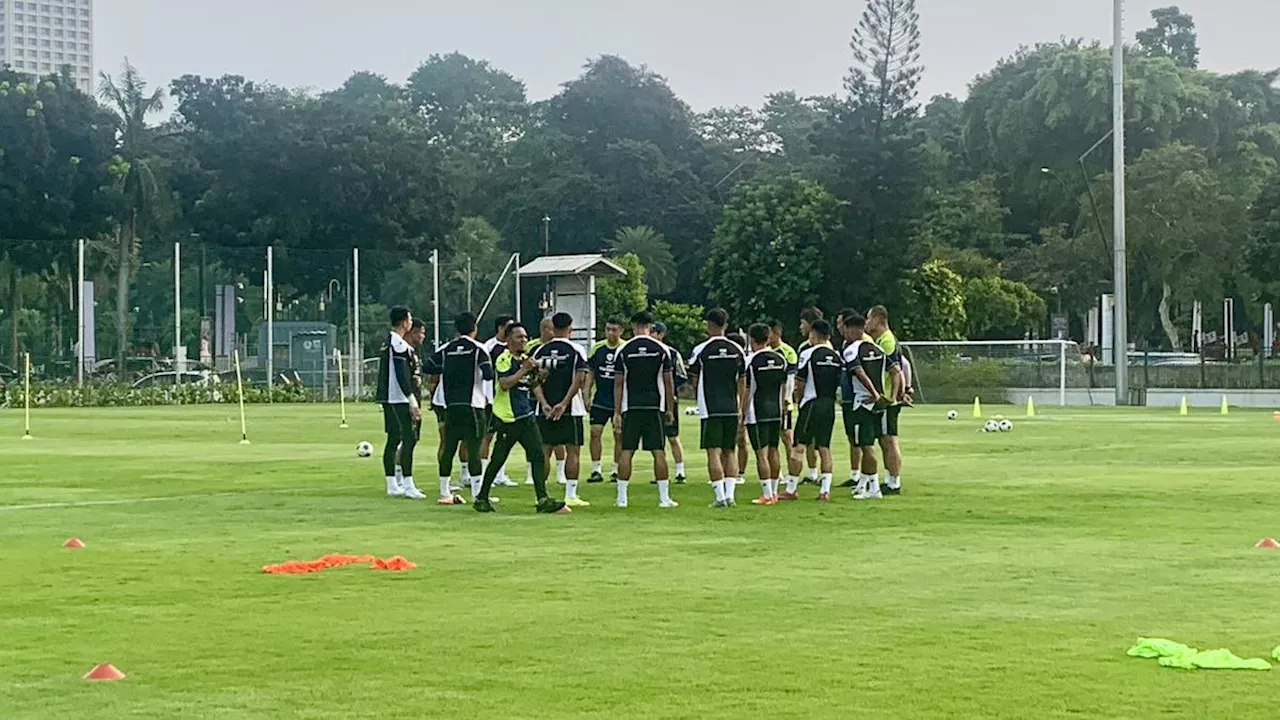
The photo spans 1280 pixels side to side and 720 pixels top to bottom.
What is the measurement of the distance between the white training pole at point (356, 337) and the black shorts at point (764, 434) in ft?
153

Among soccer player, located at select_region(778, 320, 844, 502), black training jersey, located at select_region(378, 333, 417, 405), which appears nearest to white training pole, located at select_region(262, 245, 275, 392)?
black training jersey, located at select_region(378, 333, 417, 405)

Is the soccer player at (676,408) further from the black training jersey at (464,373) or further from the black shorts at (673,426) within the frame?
the black training jersey at (464,373)

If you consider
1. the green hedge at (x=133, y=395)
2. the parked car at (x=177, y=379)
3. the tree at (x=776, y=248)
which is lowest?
the green hedge at (x=133, y=395)

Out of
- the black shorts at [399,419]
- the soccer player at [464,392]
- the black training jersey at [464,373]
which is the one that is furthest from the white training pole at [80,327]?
the black training jersey at [464,373]

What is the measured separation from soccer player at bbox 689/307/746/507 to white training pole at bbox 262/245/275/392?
46041 millimetres

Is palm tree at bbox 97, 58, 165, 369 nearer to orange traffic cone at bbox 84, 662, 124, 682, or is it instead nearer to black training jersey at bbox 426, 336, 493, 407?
black training jersey at bbox 426, 336, 493, 407

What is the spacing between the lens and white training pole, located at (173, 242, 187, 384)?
64375 mm

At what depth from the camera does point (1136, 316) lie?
8488 centimetres

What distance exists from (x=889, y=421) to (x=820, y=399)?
0.84 metres

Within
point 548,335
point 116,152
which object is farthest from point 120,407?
point 548,335

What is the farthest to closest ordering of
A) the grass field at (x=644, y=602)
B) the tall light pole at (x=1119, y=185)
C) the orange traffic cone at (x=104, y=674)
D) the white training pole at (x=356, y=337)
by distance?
the white training pole at (x=356, y=337) → the tall light pole at (x=1119, y=185) → the orange traffic cone at (x=104, y=674) → the grass field at (x=644, y=602)

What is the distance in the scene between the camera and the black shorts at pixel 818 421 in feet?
68.0

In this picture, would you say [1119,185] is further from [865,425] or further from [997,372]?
[865,425]

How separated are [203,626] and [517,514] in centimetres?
763
